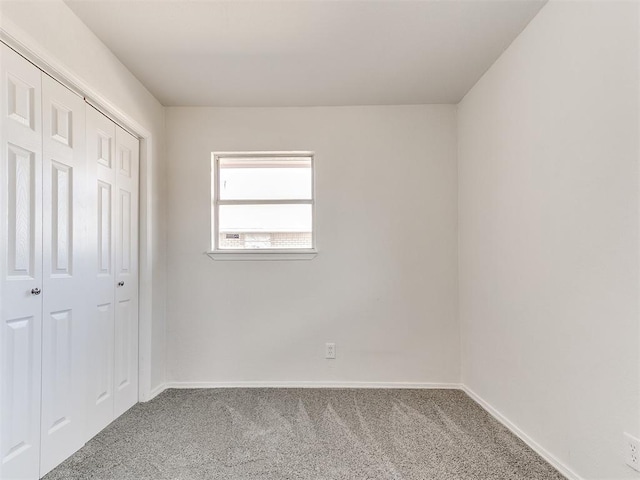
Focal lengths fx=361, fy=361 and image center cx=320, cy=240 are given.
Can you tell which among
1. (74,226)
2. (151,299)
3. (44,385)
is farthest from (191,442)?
(74,226)

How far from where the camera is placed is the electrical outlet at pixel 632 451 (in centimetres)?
139

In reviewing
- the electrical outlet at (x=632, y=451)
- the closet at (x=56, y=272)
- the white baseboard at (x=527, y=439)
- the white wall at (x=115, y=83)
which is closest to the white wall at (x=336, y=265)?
the white wall at (x=115, y=83)

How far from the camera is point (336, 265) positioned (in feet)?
10.4

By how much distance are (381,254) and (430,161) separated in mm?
930

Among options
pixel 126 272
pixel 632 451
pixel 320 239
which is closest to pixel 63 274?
pixel 126 272

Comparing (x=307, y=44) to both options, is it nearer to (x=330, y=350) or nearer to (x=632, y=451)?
(x=330, y=350)

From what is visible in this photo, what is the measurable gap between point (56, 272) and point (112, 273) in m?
0.53

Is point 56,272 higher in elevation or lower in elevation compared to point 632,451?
higher

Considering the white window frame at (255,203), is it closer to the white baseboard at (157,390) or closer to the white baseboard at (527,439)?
the white baseboard at (157,390)

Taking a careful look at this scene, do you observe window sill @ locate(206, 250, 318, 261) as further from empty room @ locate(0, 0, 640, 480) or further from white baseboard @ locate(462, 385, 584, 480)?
white baseboard @ locate(462, 385, 584, 480)

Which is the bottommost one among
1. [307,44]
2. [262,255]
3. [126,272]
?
[126,272]

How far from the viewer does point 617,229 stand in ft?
4.88

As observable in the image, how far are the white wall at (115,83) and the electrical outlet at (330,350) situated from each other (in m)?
1.40

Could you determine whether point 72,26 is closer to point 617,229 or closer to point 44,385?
point 44,385
